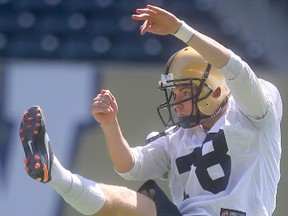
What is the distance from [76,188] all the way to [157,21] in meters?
0.59

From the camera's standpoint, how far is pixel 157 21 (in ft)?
10.3

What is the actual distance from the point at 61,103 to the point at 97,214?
1.52 m

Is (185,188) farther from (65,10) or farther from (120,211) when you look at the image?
(65,10)

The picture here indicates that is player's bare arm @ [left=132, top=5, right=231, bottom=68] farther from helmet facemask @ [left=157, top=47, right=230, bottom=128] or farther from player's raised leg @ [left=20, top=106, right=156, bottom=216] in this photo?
player's raised leg @ [left=20, top=106, right=156, bottom=216]

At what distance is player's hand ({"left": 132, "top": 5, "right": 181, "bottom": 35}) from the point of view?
312 cm

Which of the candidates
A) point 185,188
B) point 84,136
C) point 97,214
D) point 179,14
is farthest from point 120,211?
point 179,14

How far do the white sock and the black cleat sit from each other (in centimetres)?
3

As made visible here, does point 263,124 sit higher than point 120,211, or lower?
higher

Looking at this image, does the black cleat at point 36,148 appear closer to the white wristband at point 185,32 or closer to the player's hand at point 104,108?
the player's hand at point 104,108

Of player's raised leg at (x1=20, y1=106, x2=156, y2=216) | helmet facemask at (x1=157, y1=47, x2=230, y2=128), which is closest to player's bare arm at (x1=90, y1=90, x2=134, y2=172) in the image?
helmet facemask at (x1=157, y1=47, x2=230, y2=128)

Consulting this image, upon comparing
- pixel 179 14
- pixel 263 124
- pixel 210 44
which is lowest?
pixel 263 124

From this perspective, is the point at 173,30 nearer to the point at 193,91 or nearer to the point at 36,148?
the point at 193,91

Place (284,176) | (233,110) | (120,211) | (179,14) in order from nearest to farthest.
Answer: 1. (120,211)
2. (233,110)
3. (284,176)
4. (179,14)

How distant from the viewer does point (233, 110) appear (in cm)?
334
